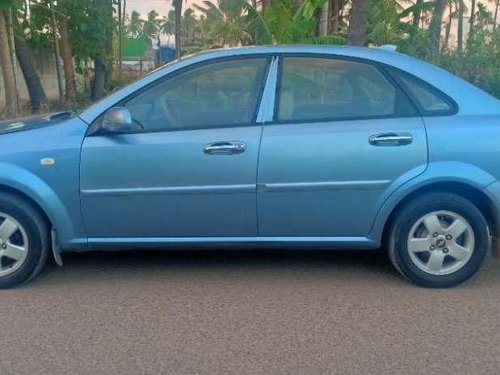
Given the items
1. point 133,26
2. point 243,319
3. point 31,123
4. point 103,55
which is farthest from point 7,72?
point 133,26

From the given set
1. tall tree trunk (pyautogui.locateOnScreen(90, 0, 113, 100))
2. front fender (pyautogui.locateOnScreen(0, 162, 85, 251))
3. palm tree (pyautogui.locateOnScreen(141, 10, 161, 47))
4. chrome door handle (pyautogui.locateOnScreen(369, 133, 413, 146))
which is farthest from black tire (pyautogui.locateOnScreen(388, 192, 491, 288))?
palm tree (pyautogui.locateOnScreen(141, 10, 161, 47))

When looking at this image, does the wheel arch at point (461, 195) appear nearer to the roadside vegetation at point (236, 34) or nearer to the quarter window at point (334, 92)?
the quarter window at point (334, 92)

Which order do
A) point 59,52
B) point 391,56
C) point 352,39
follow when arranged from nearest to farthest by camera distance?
point 391,56 → point 352,39 → point 59,52

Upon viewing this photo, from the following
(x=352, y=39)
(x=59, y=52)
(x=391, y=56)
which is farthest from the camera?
(x=59, y=52)

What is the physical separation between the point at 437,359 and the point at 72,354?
2.06 metres

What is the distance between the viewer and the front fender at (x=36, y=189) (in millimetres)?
4125

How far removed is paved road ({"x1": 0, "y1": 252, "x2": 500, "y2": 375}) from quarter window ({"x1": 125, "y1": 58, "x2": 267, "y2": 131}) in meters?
1.21

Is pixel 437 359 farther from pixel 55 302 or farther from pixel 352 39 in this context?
pixel 352 39

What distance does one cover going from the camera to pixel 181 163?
4.14 m

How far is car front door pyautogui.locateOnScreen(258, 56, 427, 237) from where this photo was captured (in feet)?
13.6

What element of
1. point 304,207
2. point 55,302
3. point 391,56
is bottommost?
point 55,302

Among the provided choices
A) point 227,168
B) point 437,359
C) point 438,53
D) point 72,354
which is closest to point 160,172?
point 227,168

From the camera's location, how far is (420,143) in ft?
13.6

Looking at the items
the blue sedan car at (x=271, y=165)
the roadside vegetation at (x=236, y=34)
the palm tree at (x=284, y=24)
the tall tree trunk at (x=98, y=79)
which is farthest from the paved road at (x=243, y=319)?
the tall tree trunk at (x=98, y=79)
